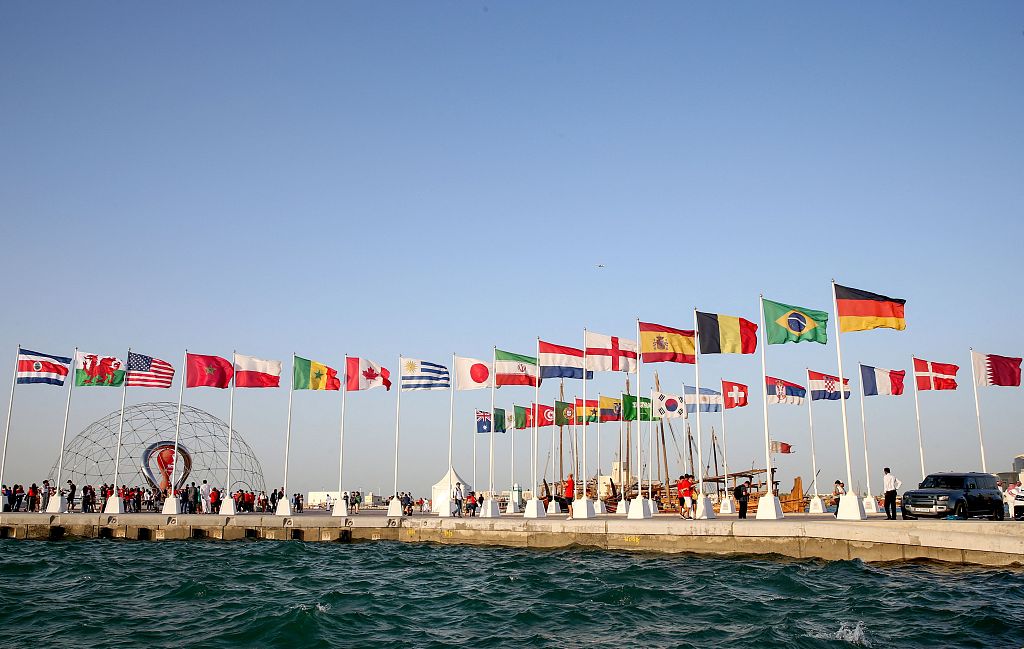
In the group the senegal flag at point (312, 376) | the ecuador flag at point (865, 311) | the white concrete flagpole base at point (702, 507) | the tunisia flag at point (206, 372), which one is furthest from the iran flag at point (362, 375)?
the ecuador flag at point (865, 311)

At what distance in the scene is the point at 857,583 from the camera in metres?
21.2

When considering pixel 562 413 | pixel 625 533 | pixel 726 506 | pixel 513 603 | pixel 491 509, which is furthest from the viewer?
pixel 562 413

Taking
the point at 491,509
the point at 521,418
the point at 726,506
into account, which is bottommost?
the point at 491,509

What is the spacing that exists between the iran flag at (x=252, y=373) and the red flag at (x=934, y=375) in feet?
104

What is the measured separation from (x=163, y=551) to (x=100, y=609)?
1520 cm

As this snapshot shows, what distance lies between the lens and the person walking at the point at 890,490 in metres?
29.0

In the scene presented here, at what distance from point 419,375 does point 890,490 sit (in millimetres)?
20499

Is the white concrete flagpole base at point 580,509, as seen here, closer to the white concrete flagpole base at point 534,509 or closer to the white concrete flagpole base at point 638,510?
the white concrete flagpole base at point 534,509

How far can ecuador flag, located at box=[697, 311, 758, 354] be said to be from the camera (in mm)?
31953

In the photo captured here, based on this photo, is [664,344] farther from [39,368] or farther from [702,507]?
[39,368]

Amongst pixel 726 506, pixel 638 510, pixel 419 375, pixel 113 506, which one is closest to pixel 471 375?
pixel 419 375

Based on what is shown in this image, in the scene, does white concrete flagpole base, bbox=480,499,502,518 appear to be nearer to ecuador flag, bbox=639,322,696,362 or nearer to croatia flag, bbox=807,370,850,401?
ecuador flag, bbox=639,322,696,362

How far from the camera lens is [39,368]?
3922 cm

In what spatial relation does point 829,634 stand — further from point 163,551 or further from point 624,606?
point 163,551
